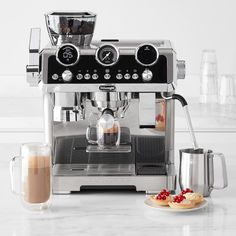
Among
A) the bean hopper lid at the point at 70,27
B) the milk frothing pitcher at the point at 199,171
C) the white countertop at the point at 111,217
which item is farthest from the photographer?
the bean hopper lid at the point at 70,27

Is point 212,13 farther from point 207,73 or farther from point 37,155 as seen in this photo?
point 37,155

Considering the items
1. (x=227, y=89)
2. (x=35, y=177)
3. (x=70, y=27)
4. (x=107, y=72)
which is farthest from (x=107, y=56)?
(x=227, y=89)

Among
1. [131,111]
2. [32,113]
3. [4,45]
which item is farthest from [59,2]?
[131,111]

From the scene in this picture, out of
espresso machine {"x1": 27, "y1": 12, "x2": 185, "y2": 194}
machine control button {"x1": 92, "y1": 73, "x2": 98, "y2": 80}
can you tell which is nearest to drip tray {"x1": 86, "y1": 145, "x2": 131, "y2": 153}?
espresso machine {"x1": 27, "y1": 12, "x2": 185, "y2": 194}

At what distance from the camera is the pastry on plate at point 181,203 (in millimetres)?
2234

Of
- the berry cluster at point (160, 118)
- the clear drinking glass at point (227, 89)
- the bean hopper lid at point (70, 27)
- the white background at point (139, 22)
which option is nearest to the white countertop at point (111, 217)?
the berry cluster at point (160, 118)

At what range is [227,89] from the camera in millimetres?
4141

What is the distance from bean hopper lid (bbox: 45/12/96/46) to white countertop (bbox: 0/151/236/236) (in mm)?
454

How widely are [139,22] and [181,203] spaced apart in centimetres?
212

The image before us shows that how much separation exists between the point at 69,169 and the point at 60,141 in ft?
0.28

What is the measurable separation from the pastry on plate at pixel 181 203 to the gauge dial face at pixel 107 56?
437 mm

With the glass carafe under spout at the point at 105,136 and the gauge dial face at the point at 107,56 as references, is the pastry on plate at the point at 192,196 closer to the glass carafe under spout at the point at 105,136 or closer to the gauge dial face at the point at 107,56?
the glass carafe under spout at the point at 105,136

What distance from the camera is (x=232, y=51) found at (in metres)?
4.30

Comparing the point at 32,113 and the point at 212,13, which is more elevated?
the point at 212,13
